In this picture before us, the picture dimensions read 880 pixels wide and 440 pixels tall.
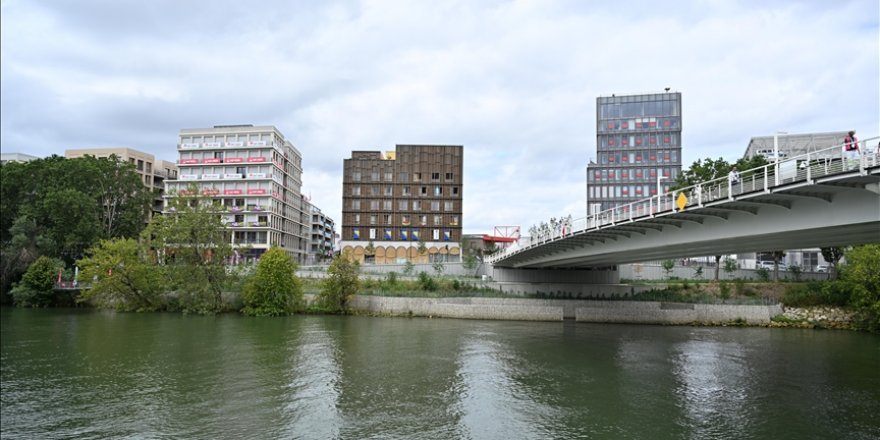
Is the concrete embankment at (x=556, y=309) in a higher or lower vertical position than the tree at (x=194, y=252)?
lower

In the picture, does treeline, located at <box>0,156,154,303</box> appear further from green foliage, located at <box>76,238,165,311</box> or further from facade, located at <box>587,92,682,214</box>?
facade, located at <box>587,92,682,214</box>

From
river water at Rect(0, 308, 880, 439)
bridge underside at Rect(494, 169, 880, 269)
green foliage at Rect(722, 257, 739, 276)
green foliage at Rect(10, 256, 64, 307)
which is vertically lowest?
river water at Rect(0, 308, 880, 439)

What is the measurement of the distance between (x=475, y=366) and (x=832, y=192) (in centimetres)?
1812

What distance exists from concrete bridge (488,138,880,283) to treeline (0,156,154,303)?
2424 inches

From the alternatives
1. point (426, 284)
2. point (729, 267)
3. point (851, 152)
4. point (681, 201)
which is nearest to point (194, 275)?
point (426, 284)

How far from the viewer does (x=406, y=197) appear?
109 metres

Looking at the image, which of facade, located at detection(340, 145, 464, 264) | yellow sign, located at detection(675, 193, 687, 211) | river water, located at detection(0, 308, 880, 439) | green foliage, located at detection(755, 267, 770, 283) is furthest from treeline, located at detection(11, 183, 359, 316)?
green foliage, located at detection(755, 267, 770, 283)


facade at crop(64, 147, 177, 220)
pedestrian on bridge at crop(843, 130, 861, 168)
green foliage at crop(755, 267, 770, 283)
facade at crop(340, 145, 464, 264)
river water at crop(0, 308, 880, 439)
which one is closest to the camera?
pedestrian on bridge at crop(843, 130, 861, 168)

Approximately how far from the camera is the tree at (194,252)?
55.2 m

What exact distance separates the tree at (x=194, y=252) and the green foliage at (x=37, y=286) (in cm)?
1364

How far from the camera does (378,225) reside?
10850cm

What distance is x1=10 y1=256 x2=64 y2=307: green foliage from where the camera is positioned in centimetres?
5862

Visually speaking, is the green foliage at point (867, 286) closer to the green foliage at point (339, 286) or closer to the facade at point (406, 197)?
the green foliage at point (339, 286)

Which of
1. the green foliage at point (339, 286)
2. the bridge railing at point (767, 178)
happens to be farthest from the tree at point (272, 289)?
the bridge railing at point (767, 178)
